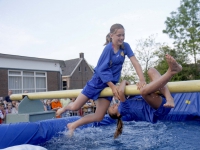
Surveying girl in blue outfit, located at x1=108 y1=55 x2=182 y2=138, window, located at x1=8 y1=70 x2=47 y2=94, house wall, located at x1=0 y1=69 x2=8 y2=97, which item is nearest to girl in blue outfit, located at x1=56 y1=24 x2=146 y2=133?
girl in blue outfit, located at x1=108 y1=55 x2=182 y2=138

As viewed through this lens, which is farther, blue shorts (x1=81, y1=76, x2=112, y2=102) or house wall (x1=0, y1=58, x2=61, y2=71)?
house wall (x1=0, y1=58, x2=61, y2=71)

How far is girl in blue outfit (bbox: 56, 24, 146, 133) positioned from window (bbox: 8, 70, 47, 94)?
12077 millimetres

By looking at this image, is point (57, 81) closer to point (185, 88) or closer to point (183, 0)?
point (183, 0)

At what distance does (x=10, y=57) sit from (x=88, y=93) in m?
11.7

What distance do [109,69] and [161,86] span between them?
0.68 metres

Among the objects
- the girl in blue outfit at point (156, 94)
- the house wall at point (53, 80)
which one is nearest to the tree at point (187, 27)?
the house wall at point (53, 80)

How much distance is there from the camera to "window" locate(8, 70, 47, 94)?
14.6 meters

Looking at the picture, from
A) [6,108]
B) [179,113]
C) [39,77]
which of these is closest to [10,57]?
[39,77]

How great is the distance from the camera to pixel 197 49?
1798 centimetres

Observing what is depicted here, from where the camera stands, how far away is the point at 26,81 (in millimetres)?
15523

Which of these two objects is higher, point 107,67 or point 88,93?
point 107,67

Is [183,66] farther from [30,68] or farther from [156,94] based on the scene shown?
[156,94]

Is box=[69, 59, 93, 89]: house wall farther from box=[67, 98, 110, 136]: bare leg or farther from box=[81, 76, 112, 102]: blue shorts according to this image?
box=[81, 76, 112, 102]: blue shorts

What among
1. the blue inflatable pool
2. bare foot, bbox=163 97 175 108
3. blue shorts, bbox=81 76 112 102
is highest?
blue shorts, bbox=81 76 112 102
